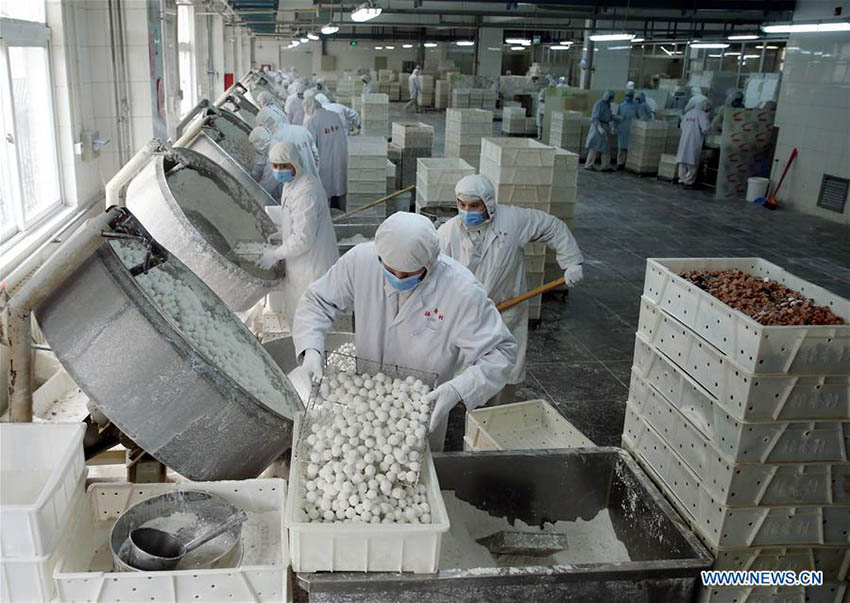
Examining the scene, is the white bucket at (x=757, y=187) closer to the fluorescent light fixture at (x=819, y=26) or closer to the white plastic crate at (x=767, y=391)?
the fluorescent light fixture at (x=819, y=26)

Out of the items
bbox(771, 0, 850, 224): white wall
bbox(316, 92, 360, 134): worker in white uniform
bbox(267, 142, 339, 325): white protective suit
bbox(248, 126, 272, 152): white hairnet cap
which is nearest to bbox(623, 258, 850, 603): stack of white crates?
bbox(267, 142, 339, 325): white protective suit

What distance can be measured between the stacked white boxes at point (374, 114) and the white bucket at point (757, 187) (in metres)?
6.08

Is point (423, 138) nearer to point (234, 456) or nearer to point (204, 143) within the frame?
point (204, 143)

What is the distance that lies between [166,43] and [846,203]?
9.10m

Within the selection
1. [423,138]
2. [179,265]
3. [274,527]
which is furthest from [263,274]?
[423,138]

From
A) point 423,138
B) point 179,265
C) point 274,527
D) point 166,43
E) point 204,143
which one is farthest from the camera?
point 423,138

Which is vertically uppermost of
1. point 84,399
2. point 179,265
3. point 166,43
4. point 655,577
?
point 166,43

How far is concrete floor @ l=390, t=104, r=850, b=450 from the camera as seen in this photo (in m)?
4.86

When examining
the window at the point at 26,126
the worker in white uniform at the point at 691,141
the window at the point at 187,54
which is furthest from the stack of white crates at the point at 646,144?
the window at the point at 26,126

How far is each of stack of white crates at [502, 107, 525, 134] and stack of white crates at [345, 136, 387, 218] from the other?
440 inches

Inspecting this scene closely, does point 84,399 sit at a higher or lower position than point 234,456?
→ lower

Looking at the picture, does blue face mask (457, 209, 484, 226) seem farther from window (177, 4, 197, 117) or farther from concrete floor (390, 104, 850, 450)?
window (177, 4, 197, 117)

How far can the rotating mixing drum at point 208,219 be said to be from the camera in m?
3.15

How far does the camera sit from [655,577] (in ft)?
6.61
